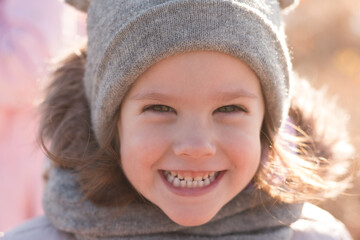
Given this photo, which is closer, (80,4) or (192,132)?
(192,132)

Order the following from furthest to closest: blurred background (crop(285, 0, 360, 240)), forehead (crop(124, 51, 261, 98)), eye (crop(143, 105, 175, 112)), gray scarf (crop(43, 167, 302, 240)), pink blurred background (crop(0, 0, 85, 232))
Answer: blurred background (crop(285, 0, 360, 240))
pink blurred background (crop(0, 0, 85, 232))
gray scarf (crop(43, 167, 302, 240))
eye (crop(143, 105, 175, 112))
forehead (crop(124, 51, 261, 98))

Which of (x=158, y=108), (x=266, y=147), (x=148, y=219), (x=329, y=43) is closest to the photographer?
(x=158, y=108)

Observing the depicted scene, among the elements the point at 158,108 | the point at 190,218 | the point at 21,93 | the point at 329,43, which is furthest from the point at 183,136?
the point at 329,43

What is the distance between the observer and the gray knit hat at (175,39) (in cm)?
155

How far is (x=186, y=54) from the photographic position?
155cm

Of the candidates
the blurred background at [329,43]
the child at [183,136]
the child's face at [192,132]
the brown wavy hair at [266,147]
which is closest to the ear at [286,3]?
the child at [183,136]

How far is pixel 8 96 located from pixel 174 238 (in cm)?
145

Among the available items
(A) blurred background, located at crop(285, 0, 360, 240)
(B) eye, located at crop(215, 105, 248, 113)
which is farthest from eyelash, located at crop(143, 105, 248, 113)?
(A) blurred background, located at crop(285, 0, 360, 240)

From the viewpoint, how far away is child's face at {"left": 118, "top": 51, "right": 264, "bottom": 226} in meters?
1.54

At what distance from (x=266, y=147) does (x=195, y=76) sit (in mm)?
515

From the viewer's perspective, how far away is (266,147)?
188cm

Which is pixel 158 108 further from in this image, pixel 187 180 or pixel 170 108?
pixel 187 180

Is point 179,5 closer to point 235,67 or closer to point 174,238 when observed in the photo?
point 235,67

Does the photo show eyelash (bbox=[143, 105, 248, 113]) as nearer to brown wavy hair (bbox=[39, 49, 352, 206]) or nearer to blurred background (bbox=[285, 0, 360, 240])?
brown wavy hair (bbox=[39, 49, 352, 206])
